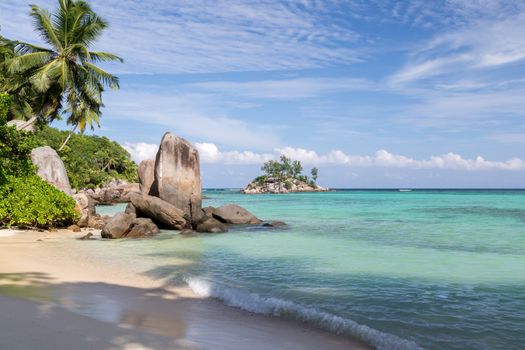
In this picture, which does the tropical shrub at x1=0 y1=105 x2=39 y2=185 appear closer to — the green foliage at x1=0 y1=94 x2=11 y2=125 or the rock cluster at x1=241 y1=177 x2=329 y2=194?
the green foliage at x1=0 y1=94 x2=11 y2=125

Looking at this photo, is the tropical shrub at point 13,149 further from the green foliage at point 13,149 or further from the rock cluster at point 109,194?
the rock cluster at point 109,194

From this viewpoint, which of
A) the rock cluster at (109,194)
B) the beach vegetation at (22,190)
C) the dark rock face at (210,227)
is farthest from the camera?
the rock cluster at (109,194)

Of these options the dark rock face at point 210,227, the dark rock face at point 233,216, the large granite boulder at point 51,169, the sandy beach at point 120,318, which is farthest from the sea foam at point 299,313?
the large granite boulder at point 51,169

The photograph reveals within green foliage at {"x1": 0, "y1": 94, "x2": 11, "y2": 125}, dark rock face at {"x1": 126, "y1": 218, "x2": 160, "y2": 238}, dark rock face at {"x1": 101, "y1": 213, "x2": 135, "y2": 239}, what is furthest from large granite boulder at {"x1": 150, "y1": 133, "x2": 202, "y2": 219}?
green foliage at {"x1": 0, "y1": 94, "x2": 11, "y2": 125}

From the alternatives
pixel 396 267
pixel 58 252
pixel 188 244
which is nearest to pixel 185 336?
pixel 396 267

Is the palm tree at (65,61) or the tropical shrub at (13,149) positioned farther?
the palm tree at (65,61)

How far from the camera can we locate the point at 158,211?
2034 centimetres

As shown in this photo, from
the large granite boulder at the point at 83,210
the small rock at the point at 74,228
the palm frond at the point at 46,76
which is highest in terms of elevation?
the palm frond at the point at 46,76

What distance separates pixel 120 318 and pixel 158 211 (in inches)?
576

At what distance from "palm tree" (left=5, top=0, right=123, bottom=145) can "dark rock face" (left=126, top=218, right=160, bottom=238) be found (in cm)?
1117

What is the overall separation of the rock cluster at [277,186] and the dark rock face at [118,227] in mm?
99048

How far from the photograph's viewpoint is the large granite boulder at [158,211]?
2036 centimetres

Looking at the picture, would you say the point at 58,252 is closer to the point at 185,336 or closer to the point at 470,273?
the point at 185,336

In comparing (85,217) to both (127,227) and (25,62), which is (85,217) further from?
(25,62)
